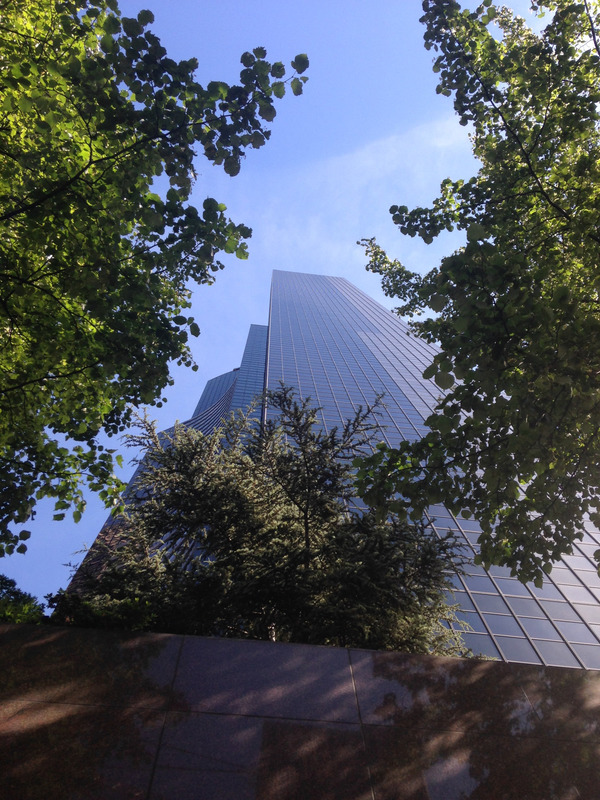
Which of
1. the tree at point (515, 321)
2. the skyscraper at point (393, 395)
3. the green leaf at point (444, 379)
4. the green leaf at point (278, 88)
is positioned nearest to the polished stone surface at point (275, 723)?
the tree at point (515, 321)

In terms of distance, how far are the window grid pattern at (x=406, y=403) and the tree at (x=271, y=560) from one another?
187 centimetres

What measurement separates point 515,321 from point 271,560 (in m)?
6.68

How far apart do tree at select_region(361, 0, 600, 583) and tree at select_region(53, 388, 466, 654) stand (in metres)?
3.03

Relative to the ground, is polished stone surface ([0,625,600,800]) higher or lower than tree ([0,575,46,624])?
lower

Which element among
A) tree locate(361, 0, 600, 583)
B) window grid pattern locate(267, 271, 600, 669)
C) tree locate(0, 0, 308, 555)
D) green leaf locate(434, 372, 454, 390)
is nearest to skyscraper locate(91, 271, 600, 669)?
window grid pattern locate(267, 271, 600, 669)

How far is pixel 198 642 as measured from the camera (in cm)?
572

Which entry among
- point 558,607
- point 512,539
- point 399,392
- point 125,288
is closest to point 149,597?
point 125,288

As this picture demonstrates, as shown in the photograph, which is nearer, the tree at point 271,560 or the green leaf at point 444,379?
the green leaf at point 444,379

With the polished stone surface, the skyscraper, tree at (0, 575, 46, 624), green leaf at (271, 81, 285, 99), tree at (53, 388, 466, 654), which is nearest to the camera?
the polished stone surface

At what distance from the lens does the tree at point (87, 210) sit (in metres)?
5.02

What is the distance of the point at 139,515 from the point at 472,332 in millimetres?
9378

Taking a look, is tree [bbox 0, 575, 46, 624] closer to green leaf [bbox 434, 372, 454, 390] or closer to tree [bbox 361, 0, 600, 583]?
tree [bbox 361, 0, 600, 583]

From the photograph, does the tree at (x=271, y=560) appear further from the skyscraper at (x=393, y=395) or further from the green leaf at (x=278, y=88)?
the green leaf at (x=278, y=88)

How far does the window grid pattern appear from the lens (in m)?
19.8
